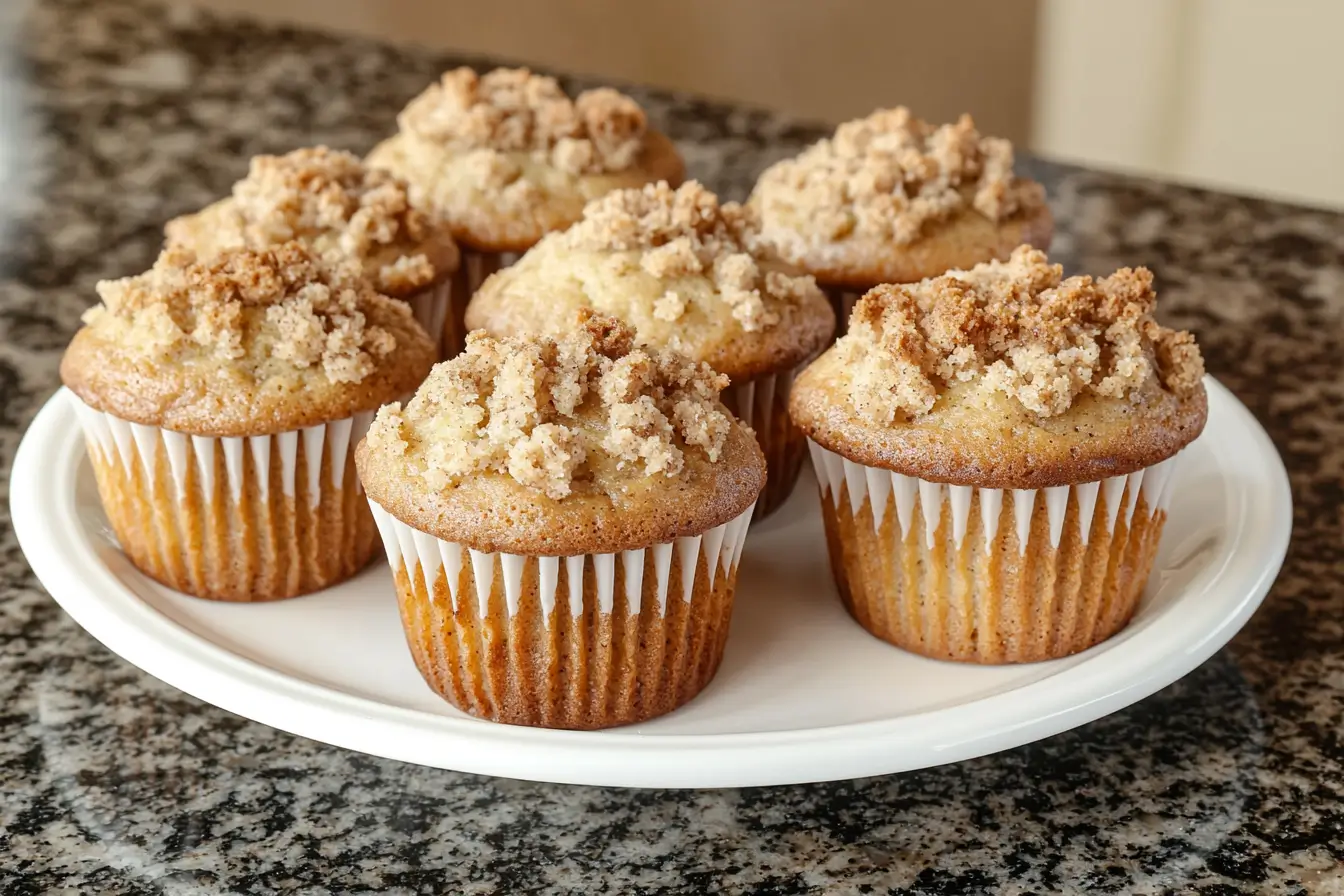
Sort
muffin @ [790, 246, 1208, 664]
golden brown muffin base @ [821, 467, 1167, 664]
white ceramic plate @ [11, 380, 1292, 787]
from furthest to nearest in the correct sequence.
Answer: golden brown muffin base @ [821, 467, 1167, 664] → muffin @ [790, 246, 1208, 664] → white ceramic plate @ [11, 380, 1292, 787]

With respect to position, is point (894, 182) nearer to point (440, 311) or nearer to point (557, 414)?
point (440, 311)

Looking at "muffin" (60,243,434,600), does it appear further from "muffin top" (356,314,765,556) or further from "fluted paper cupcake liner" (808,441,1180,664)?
"fluted paper cupcake liner" (808,441,1180,664)

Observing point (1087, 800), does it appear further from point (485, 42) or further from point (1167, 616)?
point (485, 42)

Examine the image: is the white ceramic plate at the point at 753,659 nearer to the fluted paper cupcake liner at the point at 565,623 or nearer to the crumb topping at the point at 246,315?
the fluted paper cupcake liner at the point at 565,623

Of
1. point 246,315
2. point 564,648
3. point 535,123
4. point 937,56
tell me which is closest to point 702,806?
point 564,648

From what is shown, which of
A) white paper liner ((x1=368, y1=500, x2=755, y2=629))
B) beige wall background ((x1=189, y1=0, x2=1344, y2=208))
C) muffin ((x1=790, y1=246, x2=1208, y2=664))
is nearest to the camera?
white paper liner ((x1=368, y1=500, x2=755, y2=629))

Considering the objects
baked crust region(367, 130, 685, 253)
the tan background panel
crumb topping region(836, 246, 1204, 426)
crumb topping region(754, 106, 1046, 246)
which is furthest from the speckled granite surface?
the tan background panel

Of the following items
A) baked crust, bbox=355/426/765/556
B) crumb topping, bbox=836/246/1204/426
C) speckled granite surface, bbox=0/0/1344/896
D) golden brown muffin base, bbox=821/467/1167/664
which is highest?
crumb topping, bbox=836/246/1204/426
